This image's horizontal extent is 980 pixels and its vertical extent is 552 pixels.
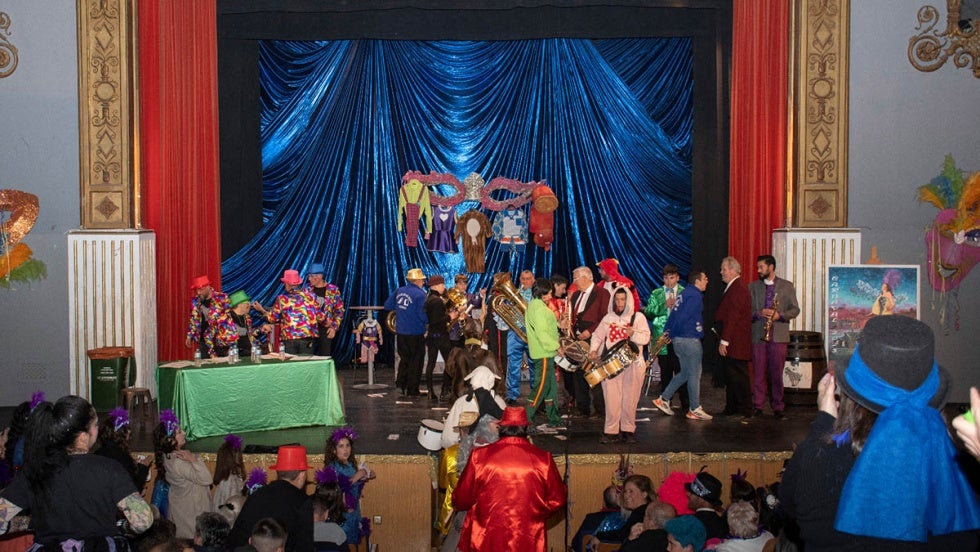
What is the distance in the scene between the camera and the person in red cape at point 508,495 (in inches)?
233

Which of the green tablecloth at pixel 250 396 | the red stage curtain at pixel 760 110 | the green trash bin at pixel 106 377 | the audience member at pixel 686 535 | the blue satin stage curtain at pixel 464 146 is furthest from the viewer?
the blue satin stage curtain at pixel 464 146

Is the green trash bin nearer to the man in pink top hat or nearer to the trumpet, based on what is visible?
the man in pink top hat

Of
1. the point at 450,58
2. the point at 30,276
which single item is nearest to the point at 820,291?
the point at 450,58

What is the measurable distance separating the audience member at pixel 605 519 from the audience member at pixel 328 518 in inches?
57.3

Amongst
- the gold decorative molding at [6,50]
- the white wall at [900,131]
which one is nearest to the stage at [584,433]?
the white wall at [900,131]

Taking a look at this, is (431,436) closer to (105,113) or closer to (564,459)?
(564,459)

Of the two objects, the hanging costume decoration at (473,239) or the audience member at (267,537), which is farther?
the hanging costume decoration at (473,239)

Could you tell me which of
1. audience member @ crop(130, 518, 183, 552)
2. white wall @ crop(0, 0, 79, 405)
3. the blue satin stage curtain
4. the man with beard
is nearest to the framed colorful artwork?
the man with beard

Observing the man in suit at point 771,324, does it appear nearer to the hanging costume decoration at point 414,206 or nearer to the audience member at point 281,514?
the hanging costume decoration at point 414,206

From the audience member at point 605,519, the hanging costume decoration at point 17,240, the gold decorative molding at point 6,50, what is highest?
the gold decorative molding at point 6,50

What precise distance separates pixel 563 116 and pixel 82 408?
440 inches

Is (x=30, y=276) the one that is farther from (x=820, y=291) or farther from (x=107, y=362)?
(x=820, y=291)

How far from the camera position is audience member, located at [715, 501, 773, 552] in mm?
5148

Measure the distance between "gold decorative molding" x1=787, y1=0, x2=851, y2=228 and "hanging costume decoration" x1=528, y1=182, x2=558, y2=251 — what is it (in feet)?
12.7
